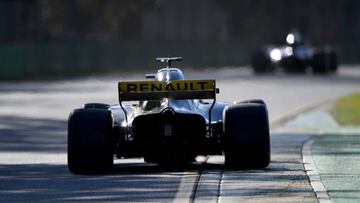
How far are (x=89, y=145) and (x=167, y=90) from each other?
1218 mm

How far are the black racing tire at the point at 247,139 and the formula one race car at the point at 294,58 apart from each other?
149ft

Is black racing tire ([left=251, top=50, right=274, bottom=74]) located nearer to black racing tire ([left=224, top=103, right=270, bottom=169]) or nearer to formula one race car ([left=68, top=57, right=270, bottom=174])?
formula one race car ([left=68, top=57, right=270, bottom=174])

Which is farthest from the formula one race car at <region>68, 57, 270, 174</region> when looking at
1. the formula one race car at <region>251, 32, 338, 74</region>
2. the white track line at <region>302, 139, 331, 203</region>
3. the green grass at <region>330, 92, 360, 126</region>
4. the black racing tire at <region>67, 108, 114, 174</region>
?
the formula one race car at <region>251, 32, 338, 74</region>

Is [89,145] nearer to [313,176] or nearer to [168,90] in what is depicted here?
[168,90]

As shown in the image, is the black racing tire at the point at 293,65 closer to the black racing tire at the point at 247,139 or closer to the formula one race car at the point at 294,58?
the formula one race car at the point at 294,58

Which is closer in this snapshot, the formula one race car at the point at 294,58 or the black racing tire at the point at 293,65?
the formula one race car at the point at 294,58

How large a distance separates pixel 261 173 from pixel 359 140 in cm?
664

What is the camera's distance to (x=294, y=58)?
62469 millimetres

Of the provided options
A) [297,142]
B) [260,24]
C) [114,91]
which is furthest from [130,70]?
[297,142]

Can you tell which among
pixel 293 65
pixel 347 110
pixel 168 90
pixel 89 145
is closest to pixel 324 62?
pixel 293 65

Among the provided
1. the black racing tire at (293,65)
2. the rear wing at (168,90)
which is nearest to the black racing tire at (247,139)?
the rear wing at (168,90)

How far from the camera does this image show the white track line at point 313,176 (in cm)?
1343

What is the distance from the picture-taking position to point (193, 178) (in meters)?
15.5

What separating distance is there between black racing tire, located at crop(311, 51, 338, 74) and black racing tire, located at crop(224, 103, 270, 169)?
45.5 m
